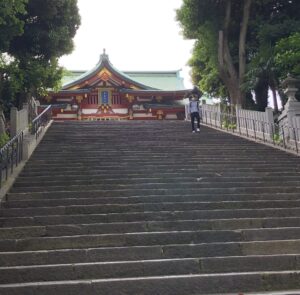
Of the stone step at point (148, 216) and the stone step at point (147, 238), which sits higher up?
the stone step at point (148, 216)

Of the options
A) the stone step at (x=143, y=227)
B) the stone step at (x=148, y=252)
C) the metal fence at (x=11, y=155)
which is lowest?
the stone step at (x=148, y=252)

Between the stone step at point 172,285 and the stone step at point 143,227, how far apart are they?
1.51 metres

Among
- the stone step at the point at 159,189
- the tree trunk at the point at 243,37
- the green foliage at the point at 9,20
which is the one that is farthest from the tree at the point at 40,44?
the tree trunk at the point at 243,37

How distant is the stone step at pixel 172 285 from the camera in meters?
4.83

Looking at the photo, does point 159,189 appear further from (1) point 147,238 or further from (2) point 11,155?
(2) point 11,155

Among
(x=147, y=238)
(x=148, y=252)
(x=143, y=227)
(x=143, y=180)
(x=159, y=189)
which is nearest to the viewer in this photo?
(x=148, y=252)

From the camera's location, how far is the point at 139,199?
786cm

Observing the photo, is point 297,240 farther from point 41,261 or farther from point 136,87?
point 136,87

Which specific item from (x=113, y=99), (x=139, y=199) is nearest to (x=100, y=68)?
(x=113, y=99)

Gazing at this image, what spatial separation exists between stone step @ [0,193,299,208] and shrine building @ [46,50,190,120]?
1985 cm

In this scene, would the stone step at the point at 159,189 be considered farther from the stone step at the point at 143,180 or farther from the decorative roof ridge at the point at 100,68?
the decorative roof ridge at the point at 100,68

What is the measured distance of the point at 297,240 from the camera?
6.11 meters

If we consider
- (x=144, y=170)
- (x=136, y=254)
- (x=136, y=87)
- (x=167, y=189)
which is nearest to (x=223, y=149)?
(x=144, y=170)

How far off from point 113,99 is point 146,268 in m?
24.1
